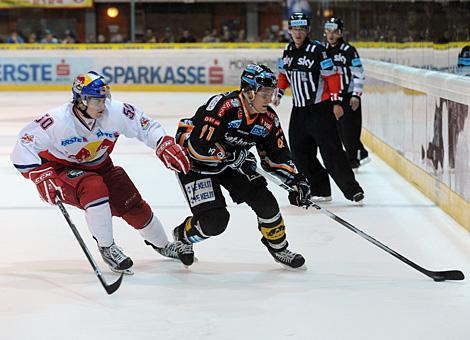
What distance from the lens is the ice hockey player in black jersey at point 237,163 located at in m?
4.55

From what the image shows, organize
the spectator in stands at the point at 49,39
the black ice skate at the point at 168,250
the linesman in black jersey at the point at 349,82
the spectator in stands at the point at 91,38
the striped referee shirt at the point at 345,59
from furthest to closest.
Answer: the spectator in stands at the point at 91,38 < the spectator in stands at the point at 49,39 < the striped referee shirt at the point at 345,59 < the linesman in black jersey at the point at 349,82 < the black ice skate at the point at 168,250

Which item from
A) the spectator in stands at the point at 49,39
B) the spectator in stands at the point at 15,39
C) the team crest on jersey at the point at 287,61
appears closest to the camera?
the team crest on jersey at the point at 287,61

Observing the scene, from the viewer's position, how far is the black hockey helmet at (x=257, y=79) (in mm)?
4457

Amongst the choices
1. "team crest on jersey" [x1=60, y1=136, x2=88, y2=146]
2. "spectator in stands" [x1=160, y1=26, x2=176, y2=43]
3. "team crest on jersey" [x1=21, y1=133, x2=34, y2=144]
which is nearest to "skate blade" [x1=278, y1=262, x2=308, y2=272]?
"team crest on jersey" [x1=60, y1=136, x2=88, y2=146]

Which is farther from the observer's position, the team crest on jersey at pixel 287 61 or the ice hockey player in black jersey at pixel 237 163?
the team crest on jersey at pixel 287 61

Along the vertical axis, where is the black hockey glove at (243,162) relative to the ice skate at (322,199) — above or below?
above

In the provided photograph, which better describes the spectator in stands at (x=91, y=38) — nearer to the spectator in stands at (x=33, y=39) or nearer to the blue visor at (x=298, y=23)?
the spectator in stands at (x=33, y=39)

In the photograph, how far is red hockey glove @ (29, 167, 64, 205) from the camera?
14.6 feet

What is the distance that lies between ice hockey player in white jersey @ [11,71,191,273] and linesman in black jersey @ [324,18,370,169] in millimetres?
A: 3624

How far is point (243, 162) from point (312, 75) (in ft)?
7.26

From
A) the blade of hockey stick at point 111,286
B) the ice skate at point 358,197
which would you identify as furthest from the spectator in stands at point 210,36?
the blade of hockey stick at point 111,286

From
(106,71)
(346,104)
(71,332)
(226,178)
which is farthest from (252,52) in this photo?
(71,332)

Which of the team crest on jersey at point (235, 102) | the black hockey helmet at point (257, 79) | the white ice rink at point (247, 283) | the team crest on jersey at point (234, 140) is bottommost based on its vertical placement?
the white ice rink at point (247, 283)

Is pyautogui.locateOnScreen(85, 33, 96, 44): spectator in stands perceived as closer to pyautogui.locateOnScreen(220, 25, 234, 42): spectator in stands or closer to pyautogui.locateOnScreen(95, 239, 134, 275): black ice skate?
pyautogui.locateOnScreen(220, 25, 234, 42): spectator in stands
